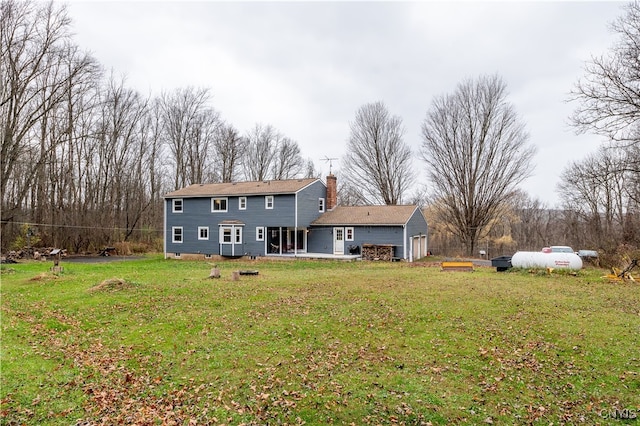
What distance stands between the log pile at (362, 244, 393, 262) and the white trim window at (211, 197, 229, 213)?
1167 cm

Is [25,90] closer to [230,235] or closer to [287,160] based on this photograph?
[230,235]

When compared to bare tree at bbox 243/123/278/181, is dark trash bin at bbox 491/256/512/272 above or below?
below

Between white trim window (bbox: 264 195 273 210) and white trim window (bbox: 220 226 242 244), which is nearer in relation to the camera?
white trim window (bbox: 264 195 273 210)

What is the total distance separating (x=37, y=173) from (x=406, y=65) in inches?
1106

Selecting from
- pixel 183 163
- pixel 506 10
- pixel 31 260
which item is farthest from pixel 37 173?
pixel 506 10

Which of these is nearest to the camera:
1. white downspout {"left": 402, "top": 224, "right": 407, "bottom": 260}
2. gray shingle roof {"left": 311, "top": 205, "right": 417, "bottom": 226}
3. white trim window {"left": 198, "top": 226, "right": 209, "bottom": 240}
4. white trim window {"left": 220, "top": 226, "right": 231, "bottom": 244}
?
white downspout {"left": 402, "top": 224, "right": 407, "bottom": 260}

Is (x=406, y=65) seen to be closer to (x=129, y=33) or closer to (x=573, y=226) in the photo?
(x=129, y=33)

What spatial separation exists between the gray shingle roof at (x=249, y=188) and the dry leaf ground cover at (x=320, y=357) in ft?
50.8

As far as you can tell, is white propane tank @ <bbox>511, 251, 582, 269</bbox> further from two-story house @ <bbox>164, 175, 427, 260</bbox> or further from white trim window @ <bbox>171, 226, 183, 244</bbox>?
white trim window @ <bbox>171, 226, 183, 244</bbox>

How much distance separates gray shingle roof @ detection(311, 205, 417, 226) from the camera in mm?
26672

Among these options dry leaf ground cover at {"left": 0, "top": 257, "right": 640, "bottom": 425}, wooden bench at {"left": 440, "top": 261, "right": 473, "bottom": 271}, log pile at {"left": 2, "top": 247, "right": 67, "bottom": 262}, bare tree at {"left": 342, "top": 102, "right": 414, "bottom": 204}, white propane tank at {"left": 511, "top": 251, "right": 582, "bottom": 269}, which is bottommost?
dry leaf ground cover at {"left": 0, "top": 257, "right": 640, "bottom": 425}

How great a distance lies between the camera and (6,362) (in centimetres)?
703

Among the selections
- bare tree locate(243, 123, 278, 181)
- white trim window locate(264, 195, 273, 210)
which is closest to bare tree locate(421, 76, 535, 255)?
white trim window locate(264, 195, 273, 210)

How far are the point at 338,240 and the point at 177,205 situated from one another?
14278mm
